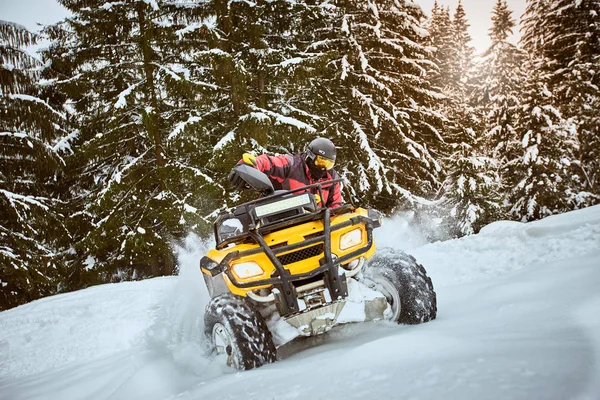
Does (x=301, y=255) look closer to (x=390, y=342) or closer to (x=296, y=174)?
(x=390, y=342)

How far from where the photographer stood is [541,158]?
1694 centimetres

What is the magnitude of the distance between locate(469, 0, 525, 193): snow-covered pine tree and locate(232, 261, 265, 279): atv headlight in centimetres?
1815

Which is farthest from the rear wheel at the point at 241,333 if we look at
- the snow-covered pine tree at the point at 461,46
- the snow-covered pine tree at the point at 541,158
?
the snow-covered pine tree at the point at 461,46

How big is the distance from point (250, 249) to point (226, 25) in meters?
10.8

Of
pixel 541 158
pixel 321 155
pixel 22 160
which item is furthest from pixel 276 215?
pixel 541 158

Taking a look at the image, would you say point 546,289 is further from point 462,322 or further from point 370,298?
point 370,298

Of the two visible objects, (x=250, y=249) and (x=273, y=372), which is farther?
(x=250, y=249)

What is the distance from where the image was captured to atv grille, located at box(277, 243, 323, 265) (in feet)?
10.6

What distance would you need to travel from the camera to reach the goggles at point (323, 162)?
14.7 feet

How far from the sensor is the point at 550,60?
19750mm

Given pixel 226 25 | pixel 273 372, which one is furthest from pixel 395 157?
pixel 273 372

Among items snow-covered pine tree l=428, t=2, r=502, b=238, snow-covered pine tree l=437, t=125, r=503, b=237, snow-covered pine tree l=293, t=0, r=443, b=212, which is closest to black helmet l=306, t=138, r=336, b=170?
snow-covered pine tree l=293, t=0, r=443, b=212

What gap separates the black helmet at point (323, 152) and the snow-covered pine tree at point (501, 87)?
1646cm

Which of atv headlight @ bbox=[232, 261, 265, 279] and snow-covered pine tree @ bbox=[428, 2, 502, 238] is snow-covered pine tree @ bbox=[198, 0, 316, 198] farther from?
atv headlight @ bbox=[232, 261, 265, 279]
